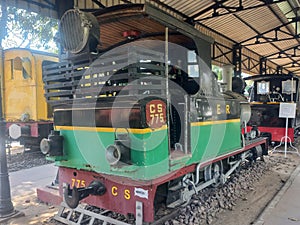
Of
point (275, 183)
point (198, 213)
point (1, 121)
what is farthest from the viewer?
point (275, 183)

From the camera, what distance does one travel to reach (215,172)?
3.98 meters

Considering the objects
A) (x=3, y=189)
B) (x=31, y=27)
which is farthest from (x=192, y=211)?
(x=31, y=27)

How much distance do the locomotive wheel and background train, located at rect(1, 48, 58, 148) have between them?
4.47m

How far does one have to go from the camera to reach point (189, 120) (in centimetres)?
299

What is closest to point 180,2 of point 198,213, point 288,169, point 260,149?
point 260,149

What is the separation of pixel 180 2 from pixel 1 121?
6873 mm

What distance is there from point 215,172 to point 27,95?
5429mm

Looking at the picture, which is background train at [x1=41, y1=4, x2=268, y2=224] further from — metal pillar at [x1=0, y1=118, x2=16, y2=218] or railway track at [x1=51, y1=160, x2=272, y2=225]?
metal pillar at [x1=0, y1=118, x2=16, y2=218]

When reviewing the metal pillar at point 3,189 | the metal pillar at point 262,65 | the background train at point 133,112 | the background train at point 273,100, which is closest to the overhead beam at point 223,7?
the background train at point 273,100

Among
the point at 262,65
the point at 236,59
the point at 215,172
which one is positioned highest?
the point at 262,65

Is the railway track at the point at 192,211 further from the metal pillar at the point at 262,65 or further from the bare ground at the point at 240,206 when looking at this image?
the metal pillar at the point at 262,65

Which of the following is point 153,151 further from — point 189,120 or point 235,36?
point 235,36

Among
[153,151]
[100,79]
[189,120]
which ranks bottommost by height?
[153,151]

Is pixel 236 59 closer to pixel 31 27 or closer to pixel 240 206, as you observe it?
pixel 31 27
